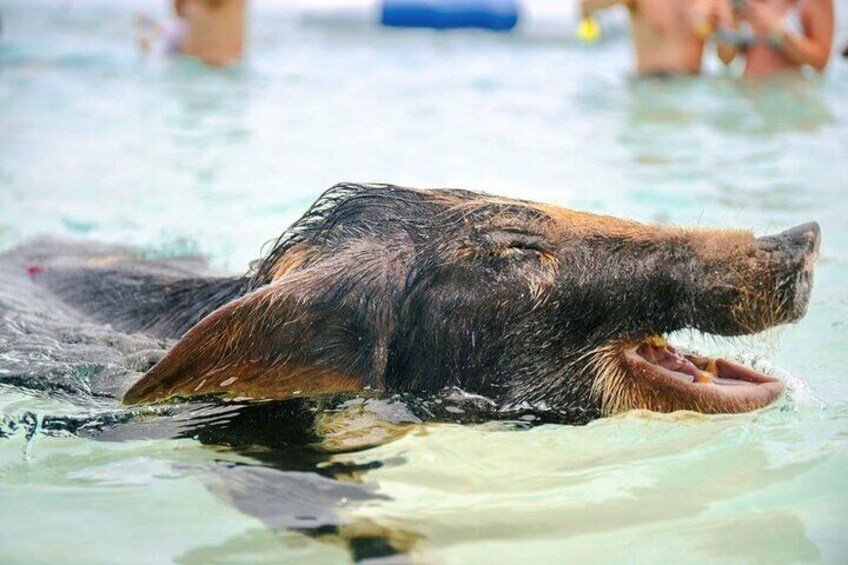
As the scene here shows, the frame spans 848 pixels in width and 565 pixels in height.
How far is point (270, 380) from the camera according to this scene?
4.51 m

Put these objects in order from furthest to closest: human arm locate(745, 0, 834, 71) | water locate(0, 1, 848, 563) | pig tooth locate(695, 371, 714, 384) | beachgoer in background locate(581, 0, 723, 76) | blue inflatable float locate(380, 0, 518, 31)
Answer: blue inflatable float locate(380, 0, 518, 31), beachgoer in background locate(581, 0, 723, 76), human arm locate(745, 0, 834, 71), pig tooth locate(695, 371, 714, 384), water locate(0, 1, 848, 563)

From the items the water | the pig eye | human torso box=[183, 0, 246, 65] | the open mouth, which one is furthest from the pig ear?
human torso box=[183, 0, 246, 65]

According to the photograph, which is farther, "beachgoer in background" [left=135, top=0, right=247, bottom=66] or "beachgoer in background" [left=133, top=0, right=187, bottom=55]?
"beachgoer in background" [left=133, top=0, right=187, bottom=55]

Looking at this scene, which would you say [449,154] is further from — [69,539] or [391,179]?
[69,539]

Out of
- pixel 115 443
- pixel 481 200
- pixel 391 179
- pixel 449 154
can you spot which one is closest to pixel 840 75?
pixel 449 154

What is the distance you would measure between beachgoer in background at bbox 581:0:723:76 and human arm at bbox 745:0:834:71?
3.10 feet

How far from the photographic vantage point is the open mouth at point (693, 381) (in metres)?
4.28

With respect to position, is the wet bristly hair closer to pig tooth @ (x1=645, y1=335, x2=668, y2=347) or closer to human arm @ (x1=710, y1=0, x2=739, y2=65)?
pig tooth @ (x1=645, y1=335, x2=668, y2=347)

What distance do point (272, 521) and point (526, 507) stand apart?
797 millimetres

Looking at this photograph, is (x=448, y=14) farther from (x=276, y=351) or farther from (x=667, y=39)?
(x=276, y=351)

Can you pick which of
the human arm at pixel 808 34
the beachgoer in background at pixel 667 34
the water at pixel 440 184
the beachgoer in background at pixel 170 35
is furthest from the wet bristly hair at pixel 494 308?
the beachgoer in background at pixel 170 35

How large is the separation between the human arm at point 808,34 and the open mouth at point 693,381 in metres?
11.8

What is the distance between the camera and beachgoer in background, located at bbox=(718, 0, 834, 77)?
15.3m

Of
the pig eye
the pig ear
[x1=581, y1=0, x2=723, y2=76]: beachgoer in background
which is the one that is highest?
[x1=581, y1=0, x2=723, y2=76]: beachgoer in background
